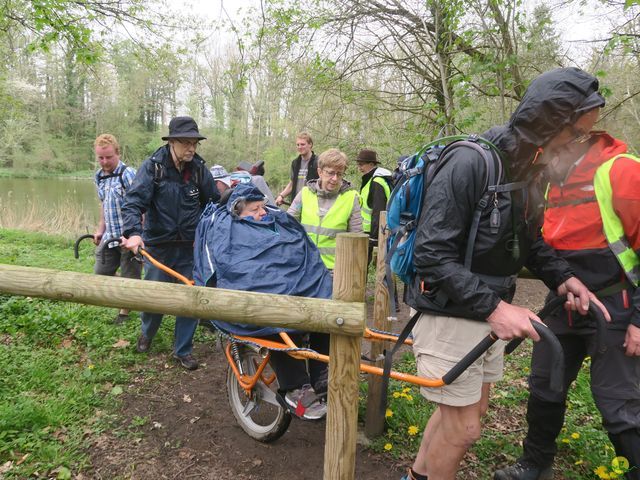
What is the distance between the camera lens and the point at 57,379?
11.9 ft

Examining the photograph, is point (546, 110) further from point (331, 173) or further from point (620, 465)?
point (331, 173)

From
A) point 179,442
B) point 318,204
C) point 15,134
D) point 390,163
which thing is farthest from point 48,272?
point 15,134

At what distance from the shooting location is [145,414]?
333cm

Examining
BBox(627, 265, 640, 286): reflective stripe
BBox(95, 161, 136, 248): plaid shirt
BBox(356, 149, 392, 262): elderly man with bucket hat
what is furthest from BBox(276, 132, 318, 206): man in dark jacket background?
BBox(627, 265, 640, 286): reflective stripe

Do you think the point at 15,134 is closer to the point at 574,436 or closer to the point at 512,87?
the point at 512,87

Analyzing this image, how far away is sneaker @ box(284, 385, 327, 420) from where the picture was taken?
265 cm

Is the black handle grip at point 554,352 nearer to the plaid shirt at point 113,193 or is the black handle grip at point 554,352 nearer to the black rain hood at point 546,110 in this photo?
the black rain hood at point 546,110

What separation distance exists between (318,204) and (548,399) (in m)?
2.50

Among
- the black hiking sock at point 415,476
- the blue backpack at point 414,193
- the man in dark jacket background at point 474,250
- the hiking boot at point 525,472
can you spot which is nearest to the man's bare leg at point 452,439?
the man in dark jacket background at point 474,250

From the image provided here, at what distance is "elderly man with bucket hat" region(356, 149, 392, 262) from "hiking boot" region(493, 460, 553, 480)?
2.95 metres

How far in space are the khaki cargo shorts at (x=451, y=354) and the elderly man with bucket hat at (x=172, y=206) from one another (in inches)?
102

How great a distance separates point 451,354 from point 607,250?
993mm

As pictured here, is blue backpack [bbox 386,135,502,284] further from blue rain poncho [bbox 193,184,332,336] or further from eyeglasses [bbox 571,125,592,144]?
blue rain poncho [bbox 193,184,332,336]

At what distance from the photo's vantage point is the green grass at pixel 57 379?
9.10 ft
